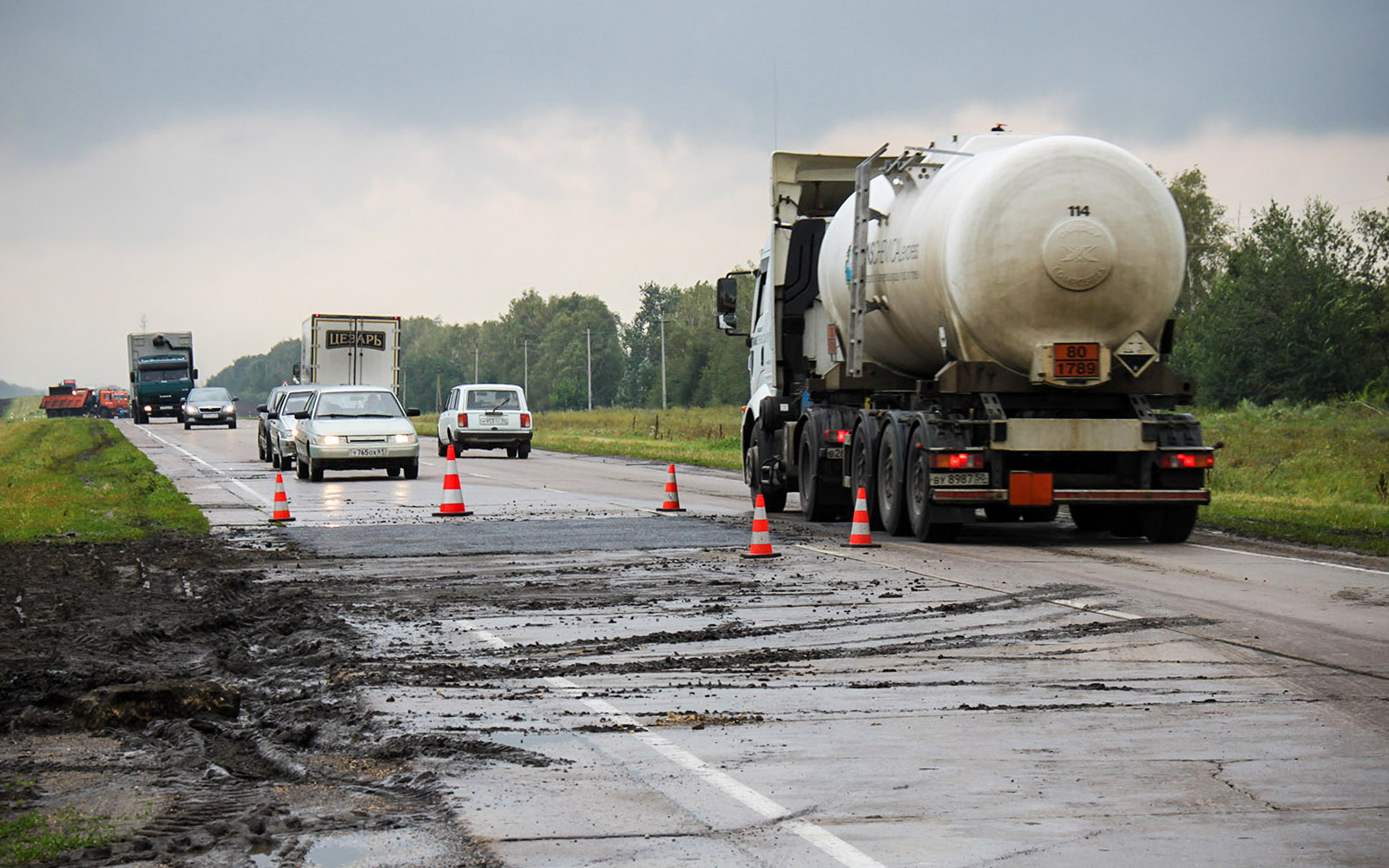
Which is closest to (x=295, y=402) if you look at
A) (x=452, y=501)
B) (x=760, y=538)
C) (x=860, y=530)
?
(x=452, y=501)

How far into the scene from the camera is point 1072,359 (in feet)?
55.6

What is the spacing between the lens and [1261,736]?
7.32 meters

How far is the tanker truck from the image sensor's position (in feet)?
54.3

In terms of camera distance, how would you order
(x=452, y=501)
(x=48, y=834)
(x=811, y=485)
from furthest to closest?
(x=452, y=501) < (x=811, y=485) < (x=48, y=834)

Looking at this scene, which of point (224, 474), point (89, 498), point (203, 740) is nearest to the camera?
point (203, 740)

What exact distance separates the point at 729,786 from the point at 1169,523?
40.6ft

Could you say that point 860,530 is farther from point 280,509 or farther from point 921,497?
point 280,509

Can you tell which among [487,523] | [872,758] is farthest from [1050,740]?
[487,523]

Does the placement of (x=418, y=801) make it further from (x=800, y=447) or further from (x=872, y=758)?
(x=800, y=447)

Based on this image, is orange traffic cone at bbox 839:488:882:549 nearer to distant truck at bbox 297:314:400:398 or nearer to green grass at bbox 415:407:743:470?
green grass at bbox 415:407:743:470

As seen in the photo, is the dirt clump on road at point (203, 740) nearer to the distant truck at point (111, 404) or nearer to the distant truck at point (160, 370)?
the distant truck at point (160, 370)

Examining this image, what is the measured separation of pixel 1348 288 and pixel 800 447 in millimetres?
57535

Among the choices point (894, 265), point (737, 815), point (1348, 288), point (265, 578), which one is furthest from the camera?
point (1348, 288)

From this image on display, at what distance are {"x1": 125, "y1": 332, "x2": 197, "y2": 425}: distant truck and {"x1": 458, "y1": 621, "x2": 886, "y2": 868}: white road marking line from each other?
2904 inches
